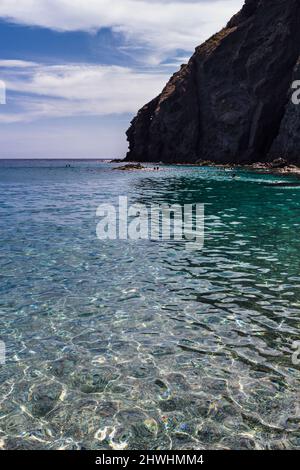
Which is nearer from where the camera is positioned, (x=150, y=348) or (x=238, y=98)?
(x=150, y=348)

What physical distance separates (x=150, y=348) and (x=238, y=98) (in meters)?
132

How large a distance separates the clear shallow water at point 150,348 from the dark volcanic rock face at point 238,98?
290 feet

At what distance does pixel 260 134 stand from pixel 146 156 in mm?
65339

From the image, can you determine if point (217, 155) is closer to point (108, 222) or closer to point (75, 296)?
point (108, 222)

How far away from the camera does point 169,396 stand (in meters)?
7.62

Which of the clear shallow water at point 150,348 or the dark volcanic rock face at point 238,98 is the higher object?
the dark volcanic rock face at point 238,98

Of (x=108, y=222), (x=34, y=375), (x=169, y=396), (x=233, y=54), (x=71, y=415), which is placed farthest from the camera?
(x=233, y=54)

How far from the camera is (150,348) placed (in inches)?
372

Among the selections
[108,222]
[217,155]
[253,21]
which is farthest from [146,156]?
[108,222]

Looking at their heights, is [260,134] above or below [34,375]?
above

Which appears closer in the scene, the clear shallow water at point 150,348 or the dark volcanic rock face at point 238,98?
the clear shallow water at point 150,348

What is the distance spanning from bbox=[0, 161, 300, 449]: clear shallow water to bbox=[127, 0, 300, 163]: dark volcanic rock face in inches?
3482

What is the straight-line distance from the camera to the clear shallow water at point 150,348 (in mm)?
6781

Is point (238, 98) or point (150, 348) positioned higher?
point (238, 98)
